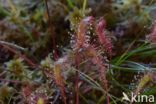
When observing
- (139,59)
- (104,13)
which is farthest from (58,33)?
(139,59)

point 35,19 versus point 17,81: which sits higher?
Result: point 35,19

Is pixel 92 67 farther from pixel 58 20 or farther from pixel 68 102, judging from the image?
pixel 58 20

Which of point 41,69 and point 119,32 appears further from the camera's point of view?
point 119,32

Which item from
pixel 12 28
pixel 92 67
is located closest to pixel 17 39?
pixel 12 28

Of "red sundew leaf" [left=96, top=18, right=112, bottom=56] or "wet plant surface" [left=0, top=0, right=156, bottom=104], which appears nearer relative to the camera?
"red sundew leaf" [left=96, top=18, right=112, bottom=56]

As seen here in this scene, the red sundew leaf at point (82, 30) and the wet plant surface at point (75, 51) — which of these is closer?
the red sundew leaf at point (82, 30)

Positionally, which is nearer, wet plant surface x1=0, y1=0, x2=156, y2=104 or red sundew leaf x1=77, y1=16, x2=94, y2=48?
red sundew leaf x1=77, y1=16, x2=94, y2=48

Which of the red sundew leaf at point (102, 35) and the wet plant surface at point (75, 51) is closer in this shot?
the red sundew leaf at point (102, 35)
